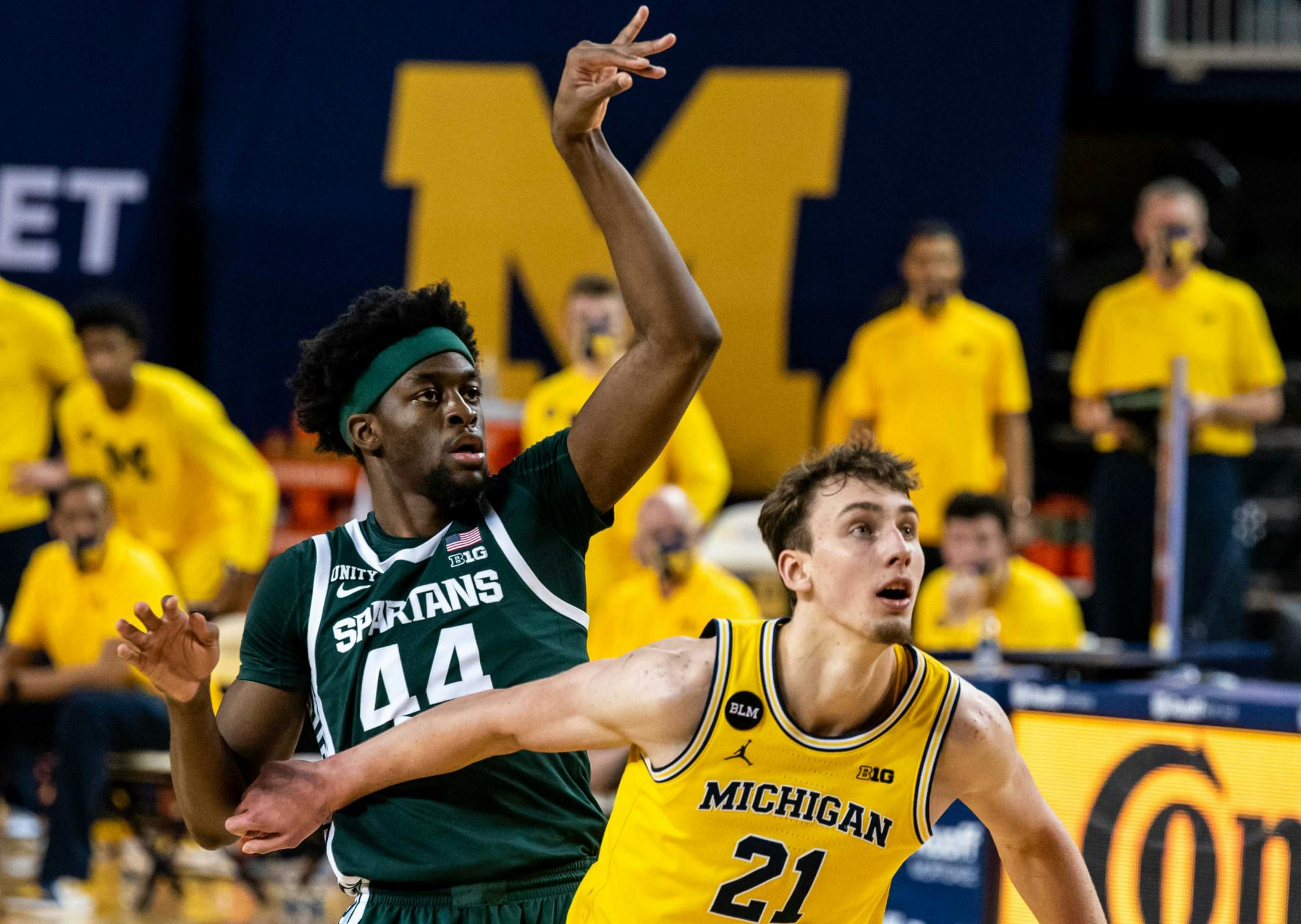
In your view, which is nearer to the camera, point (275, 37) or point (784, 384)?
point (784, 384)

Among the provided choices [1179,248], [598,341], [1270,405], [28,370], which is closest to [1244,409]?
[1270,405]

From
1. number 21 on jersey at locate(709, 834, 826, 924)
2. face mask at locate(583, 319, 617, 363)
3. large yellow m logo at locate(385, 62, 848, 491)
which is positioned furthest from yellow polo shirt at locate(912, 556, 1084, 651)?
number 21 on jersey at locate(709, 834, 826, 924)

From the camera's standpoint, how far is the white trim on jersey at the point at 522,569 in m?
3.05

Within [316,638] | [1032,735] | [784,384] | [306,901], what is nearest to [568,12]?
[784,384]

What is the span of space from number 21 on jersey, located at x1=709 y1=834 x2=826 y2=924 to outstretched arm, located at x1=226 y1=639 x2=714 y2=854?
209mm

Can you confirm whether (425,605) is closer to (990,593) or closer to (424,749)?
(424,749)

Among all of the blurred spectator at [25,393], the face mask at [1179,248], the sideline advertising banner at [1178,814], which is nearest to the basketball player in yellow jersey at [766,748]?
the sideline advertising banner at [1178,814]

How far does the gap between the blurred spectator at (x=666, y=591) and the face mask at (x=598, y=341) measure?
Result: 688 mm

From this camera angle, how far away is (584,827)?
10.2 ft

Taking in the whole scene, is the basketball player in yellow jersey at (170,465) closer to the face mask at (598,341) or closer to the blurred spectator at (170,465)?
the blurred spectator at (170,465)

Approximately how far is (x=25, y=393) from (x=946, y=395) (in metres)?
4.61

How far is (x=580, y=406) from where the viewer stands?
7.12 m

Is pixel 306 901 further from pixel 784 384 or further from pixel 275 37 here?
pixel 275 37

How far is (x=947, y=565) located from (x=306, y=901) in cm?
292
